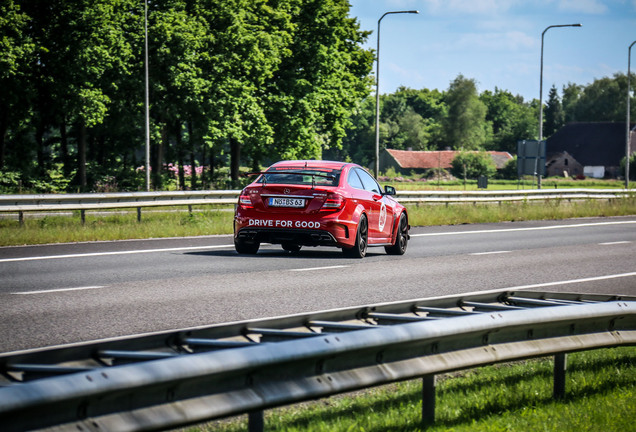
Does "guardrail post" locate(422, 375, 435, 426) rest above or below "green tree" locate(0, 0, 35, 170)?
Answer: below

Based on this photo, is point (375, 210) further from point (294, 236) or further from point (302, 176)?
point (294, 236)

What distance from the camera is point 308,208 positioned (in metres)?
13.8

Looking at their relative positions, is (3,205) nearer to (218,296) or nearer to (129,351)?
(218,296)

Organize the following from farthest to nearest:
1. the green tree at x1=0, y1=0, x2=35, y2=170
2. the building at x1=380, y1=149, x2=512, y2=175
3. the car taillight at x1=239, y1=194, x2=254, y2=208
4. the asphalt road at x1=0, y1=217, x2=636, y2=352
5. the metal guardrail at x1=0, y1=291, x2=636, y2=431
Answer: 1. the building at x1=380, y1=149, x2=512, y2=175
2. the green tree at x1=0, y1=0, x2=35, y2=170
3. the car taillight at x1=239, y1=194, x2=254, y2=208
4. the asphalt road at x1=0, y1=217, x2=636, y2=352
5. the metal guardrail at x1=0, y1=291, x2=636, y2=431

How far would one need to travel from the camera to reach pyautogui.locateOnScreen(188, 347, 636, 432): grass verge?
5.26 metres

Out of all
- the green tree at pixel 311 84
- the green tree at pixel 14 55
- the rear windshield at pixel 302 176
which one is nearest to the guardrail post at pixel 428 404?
the rear windshield at pixel 302 176

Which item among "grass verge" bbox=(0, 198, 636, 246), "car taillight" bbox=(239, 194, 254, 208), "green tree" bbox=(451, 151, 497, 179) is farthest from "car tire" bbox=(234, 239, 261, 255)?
"green tree" bbox=(451, 151, 497, 179)

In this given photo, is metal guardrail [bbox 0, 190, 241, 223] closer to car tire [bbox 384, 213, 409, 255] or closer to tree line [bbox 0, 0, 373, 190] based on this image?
car tire [bbox 384, 213, 409, 255]

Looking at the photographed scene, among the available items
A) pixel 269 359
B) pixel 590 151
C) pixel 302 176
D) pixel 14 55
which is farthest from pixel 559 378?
pixel 590 151

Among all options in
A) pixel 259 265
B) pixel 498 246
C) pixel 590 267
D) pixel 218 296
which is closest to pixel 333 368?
pixel 218 296

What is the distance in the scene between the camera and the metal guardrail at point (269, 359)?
325 cm

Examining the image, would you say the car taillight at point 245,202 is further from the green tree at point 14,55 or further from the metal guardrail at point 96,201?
the green tree at point 14,55

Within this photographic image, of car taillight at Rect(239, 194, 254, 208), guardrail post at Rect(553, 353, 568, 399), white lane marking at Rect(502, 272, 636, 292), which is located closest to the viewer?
guardrail post at Rect(553, 353, 568, 399)

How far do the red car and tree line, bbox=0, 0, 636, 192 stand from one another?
21517 mm
